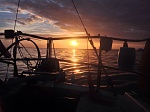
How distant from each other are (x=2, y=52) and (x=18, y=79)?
1.92 meters

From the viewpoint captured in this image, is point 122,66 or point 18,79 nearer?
point 122,66

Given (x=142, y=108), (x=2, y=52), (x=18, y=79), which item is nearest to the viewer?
(x=142, y=108)

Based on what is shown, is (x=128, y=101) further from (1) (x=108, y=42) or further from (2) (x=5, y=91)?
(2) (x=5, y=91)

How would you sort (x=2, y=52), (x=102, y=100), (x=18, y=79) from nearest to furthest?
(x=102, y=100) < (x=18, y=79) < (x=2, y=52)

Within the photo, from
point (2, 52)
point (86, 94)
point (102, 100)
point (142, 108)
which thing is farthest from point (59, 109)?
point (2, 52)

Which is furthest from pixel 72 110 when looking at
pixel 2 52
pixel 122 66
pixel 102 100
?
pixel 2 52

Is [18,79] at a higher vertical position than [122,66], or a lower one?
lower

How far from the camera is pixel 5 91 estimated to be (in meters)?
4.82

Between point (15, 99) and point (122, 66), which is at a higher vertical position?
point (122, 66)

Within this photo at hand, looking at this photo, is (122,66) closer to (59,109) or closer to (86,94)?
(86,94)

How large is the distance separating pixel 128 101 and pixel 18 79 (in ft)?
10.7

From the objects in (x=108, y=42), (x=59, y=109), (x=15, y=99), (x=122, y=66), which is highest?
(x=108, y=42)

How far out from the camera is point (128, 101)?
4309 millimetres

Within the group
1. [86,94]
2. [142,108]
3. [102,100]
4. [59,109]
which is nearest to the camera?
[142,108]
